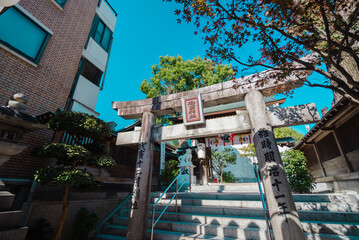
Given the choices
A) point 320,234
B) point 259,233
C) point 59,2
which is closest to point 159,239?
point 259,233

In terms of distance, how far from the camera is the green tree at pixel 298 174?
8.34 metres

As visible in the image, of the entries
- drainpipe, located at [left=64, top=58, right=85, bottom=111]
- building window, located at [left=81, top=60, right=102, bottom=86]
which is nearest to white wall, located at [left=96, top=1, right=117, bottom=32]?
building window, located at [left=81, top=60, right=102, bottom=86]

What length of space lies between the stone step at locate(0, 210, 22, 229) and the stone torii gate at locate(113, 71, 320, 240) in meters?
2.92

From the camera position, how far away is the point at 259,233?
14.2 feet

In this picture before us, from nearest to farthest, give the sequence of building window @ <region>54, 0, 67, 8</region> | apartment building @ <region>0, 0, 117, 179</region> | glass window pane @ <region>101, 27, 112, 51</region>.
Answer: apartment building @ <region>0, 0, 117, 179</region> < building window @ <region>54, 0, 67, 8</region> < glass window pane @ <region>101, 27, 112, 51</region>

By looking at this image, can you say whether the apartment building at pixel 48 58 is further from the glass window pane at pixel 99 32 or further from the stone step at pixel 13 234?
the stone step at pixel 13 234

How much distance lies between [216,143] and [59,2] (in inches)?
535

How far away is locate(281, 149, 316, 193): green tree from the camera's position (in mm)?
8344

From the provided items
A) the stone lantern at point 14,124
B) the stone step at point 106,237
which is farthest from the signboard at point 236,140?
the stone lantern at point 14,124

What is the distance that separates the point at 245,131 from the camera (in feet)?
17.4

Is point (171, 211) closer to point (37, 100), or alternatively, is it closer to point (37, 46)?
point (37, 100)

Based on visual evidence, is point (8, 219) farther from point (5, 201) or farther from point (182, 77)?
point (182, 77)

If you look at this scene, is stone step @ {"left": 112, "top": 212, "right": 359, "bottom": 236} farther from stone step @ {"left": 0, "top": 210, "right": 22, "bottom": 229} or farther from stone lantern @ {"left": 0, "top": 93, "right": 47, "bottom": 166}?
stone lantern @ {"left": 0, "top": 93, "right": 47, "bottom": 166}

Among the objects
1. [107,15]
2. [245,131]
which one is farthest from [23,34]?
[245,131]
